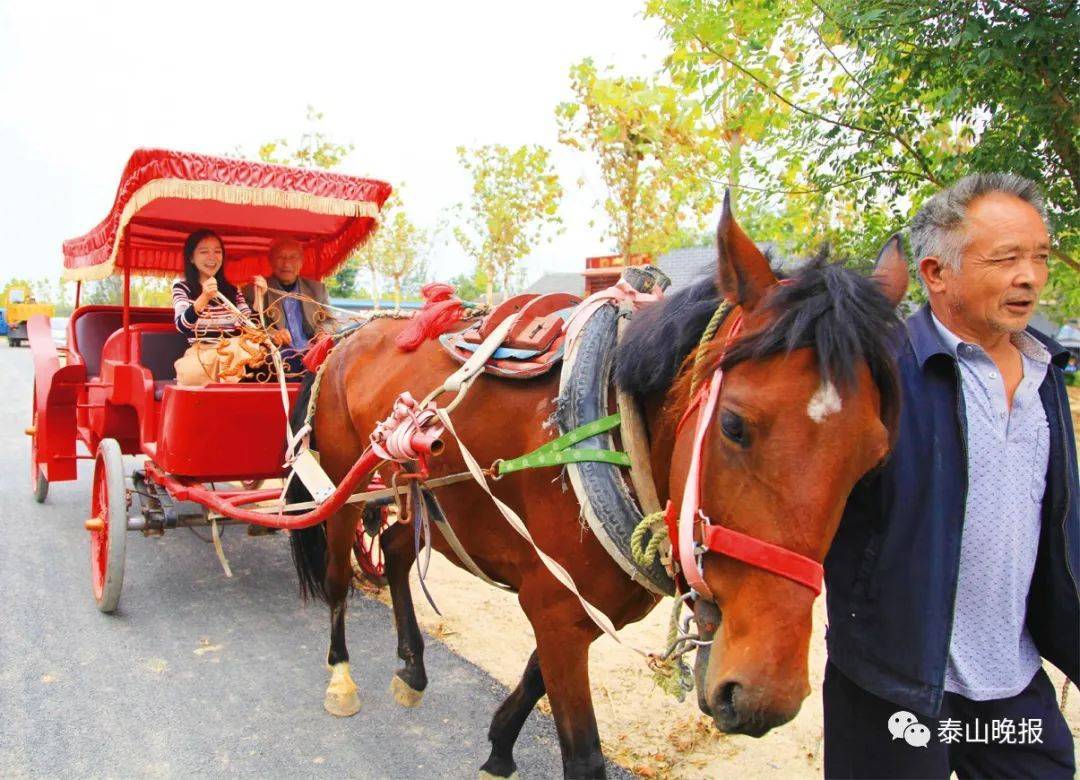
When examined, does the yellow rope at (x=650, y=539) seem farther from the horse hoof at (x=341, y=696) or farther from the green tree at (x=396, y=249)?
the green tree at (x=396, y=249)

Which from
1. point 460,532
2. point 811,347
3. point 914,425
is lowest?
point 460,532

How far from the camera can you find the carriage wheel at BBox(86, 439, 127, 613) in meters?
3.90

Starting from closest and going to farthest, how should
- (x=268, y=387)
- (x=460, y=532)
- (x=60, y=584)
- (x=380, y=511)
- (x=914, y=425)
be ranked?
(x=914, y=425) → (x=460, y=532) → (x=380, y=511) → (x=268, y=387) → (x=60, y=584)

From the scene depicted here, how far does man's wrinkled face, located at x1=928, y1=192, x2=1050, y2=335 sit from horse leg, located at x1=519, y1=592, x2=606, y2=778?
4.00 feet

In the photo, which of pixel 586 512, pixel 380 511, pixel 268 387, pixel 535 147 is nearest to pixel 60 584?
pixel 268 387

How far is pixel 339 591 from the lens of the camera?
3566 mm

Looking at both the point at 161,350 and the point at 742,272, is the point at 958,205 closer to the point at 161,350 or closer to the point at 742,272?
the point at 742,272

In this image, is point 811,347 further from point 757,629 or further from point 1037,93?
point 1037,93

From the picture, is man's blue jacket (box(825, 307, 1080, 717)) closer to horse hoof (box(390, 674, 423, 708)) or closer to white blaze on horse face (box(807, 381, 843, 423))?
white blaze on horse face (box(807, 381, 843, 423))

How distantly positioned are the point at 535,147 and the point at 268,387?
429 inches

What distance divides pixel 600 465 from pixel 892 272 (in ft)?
2.70

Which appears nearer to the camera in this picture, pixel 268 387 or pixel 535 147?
pixel 268 387

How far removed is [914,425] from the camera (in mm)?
1627

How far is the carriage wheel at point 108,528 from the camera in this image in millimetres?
3902
